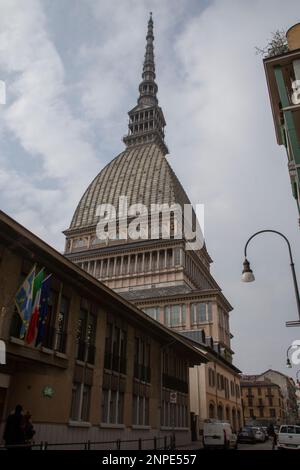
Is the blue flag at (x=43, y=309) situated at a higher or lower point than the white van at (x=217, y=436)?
higher

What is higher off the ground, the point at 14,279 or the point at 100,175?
the point at 100,175

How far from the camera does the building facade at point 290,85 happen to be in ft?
62.0

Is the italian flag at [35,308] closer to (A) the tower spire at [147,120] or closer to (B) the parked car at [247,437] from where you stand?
(B) the parked car at [247,437]

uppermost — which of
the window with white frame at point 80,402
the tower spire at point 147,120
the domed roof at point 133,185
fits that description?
the tower spire at point 147,120

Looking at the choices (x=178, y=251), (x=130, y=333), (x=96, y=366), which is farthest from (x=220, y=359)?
(x=96, y=366)

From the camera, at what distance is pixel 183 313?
69000mm

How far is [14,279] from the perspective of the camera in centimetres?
1734

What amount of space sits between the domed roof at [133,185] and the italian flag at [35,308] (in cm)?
8380

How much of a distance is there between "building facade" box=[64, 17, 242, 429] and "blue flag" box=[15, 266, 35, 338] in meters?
38.7

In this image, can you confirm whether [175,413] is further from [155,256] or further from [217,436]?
[155,256]

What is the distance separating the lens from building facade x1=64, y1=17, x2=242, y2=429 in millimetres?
67000

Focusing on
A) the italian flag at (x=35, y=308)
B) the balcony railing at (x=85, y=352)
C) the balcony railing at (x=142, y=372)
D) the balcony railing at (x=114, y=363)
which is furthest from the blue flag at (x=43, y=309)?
the balcony railing at (x=142, y=372)
